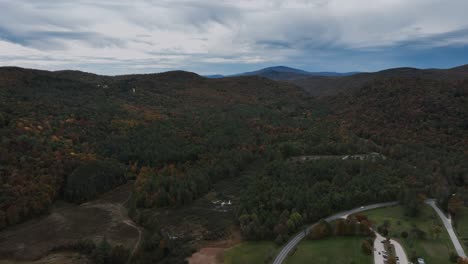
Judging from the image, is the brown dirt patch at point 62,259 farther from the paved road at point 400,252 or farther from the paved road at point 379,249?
the paved road at point 400,252

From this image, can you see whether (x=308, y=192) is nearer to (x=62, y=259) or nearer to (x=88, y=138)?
(x=62, y=259)

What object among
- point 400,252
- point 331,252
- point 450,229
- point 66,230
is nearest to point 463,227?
point 450,229

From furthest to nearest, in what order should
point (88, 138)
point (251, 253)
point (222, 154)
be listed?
1. point (222, 154)
2. point (88, 138)
3. point (251, 253)

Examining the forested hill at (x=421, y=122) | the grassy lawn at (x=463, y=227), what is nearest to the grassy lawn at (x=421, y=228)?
the grassy lawn at (x=463, y=227)

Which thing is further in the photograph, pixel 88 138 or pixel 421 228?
pixel 88 138

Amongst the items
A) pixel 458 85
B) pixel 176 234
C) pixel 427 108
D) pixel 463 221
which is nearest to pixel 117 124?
pixel 176 234

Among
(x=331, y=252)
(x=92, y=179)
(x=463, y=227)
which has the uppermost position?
(x=92, y=179)

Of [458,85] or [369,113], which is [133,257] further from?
[458,85]

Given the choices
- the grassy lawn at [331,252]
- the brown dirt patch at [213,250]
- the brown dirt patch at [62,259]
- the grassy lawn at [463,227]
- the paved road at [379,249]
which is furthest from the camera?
the grassy lawn at [463,227]
